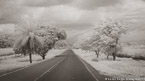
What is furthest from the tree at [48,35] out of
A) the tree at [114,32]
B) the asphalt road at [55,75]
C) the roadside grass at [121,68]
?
the asphalt road at [55,75]

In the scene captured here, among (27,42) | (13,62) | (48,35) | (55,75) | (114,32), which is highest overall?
(114,32)

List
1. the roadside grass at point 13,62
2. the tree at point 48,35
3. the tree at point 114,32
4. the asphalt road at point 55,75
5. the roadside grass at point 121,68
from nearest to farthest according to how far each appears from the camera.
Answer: the asphalt road at point 55,75, the roadside grass at point 121,68, the roadside grass at point 13,62, the tree at point 114,32, the tree at point 48,35

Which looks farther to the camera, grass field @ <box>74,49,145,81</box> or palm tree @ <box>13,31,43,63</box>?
palm tree @ <box>13,31,43,63</box>

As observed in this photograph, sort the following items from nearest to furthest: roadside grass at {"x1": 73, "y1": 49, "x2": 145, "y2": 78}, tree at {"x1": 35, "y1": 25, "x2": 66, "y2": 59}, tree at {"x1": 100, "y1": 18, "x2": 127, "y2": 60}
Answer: roadside grass at {"x1": 73, "y1": 49, "x2": 145, "y2": 78} → tree at {"x1": 100, "y1": 18, "x2": 127, "y2": 60} → tree at {"x1": 35, "y1": 25, "x2": 66, "y2": 59}

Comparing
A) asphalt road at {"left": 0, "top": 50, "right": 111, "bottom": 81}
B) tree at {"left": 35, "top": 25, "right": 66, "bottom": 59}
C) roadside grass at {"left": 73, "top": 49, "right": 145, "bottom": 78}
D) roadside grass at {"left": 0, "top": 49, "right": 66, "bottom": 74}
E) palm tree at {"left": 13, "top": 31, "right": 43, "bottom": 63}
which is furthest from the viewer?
tree at {"left": 35, "top": 25, "right": 66, "bottom": 59}

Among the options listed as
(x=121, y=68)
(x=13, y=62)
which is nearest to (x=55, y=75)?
(x=121, y=68)

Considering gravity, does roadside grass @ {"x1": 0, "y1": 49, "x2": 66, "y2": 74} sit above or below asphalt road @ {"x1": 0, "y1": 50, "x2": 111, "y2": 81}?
below

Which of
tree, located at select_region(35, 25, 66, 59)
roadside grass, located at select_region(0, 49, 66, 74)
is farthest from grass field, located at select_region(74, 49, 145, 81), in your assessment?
tree, located at select_region(35, 25, 66, 59)

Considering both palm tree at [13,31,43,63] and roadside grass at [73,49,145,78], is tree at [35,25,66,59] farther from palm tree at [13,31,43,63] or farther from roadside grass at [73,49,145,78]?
roadside grass at [73,49,145,78]

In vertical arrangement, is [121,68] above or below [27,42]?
below

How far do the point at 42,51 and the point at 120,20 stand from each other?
824 inches

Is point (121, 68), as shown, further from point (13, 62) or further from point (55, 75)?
point (13, 62)

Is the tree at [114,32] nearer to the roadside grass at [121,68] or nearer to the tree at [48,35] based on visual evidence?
the roadside grass at [121,68]

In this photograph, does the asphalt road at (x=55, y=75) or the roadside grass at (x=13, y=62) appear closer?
the asphalt road at (x=55, y=75)
